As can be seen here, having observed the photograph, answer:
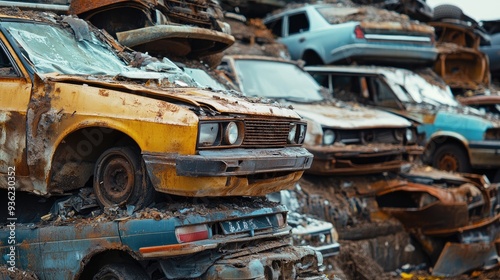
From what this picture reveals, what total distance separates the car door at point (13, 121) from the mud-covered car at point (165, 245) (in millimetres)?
409

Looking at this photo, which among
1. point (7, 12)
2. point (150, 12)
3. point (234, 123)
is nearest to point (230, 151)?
point (234, 123)

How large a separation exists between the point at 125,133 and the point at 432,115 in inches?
290

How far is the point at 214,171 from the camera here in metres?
4.99

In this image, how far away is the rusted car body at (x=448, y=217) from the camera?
8867mm

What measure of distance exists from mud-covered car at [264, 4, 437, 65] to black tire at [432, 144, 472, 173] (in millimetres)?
2373

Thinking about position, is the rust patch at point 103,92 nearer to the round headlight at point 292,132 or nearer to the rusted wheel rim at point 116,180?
the rusted wheel rim at point 116,180

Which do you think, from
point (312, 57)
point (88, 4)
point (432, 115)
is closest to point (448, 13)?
point (312, 57)

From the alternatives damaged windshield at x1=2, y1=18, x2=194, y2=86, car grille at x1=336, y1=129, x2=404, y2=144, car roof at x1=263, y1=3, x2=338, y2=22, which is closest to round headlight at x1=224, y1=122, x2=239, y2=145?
damaged windshield at x1=2, y1=18, x2=194, y2=86

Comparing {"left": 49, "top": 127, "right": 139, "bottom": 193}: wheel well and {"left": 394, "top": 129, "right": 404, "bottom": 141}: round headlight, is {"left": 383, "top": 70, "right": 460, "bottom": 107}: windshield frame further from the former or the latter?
{"left": 49, "top": 127, "right": 139, "bottom": 193}: wheel well

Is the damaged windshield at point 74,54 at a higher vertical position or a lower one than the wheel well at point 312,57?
higher

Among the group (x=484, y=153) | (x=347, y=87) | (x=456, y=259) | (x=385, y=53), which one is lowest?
(x=456, y=259)

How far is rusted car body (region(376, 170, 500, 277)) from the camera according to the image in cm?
887

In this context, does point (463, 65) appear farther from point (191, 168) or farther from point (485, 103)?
point (191, 168)

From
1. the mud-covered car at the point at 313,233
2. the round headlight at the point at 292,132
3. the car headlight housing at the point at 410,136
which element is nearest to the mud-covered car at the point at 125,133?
the round headlight at the point at 292,132
